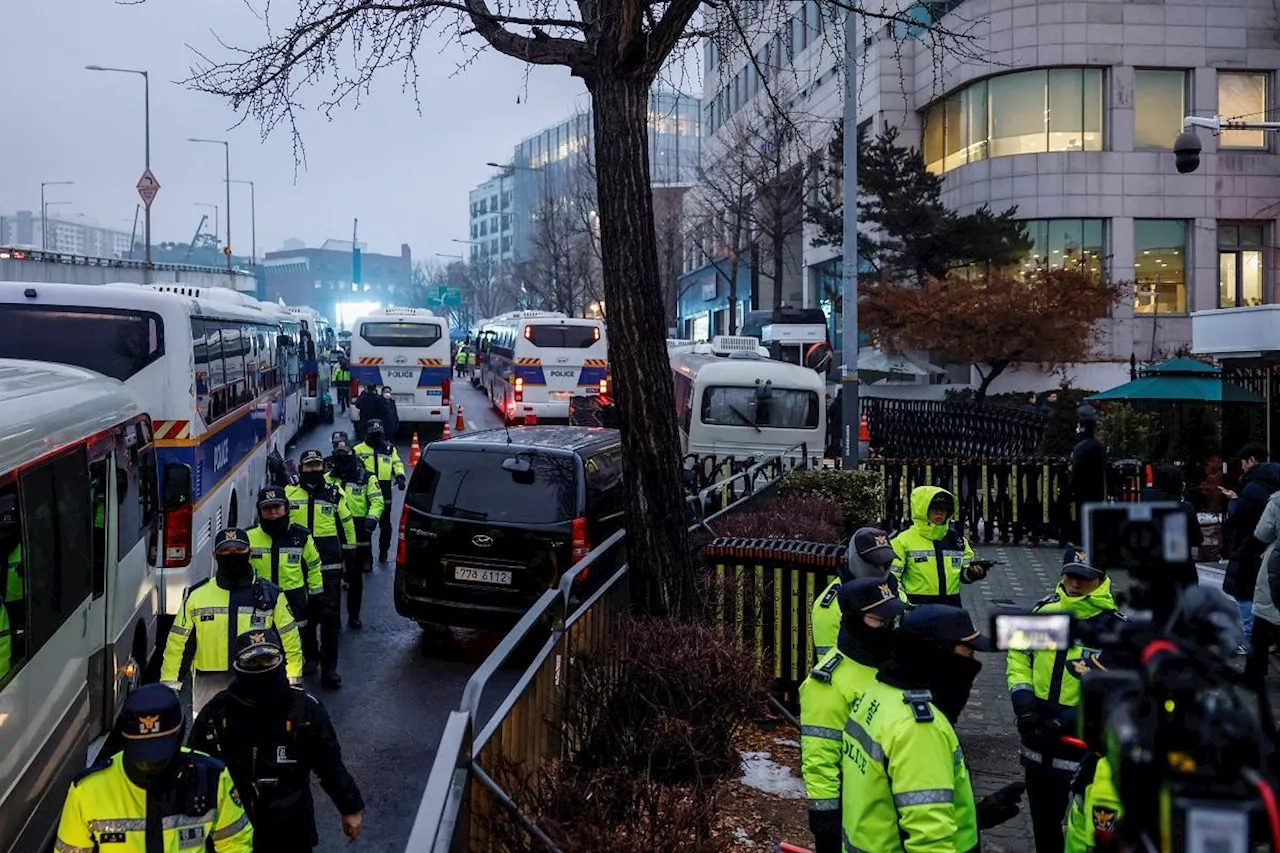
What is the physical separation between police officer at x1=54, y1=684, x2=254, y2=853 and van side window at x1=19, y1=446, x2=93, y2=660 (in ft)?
6.19

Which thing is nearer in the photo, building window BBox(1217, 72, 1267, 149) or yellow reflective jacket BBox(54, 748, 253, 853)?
yellow reflective jacket BBox(54, 748, 253, 853)

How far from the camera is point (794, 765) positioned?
7191 mm

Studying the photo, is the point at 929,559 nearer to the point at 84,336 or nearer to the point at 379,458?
the point at 84,336

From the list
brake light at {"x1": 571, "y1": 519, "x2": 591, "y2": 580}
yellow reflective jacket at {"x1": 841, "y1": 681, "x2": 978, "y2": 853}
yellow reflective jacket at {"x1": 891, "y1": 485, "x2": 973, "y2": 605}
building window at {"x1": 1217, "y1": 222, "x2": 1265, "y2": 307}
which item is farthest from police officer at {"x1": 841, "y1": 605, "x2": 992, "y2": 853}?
building window at {"x1": 1217, "y1": 222, "x2": 1265, "y2": 307}

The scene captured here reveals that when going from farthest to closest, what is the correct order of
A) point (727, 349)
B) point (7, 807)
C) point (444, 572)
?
point (727, 349), point (444, 572), point (7, 807)

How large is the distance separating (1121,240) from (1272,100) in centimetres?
672

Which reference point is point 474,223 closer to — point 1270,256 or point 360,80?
point 1270,256

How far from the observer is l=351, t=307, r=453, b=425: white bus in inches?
1134

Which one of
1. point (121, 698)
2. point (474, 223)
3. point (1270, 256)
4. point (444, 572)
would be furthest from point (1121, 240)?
point (474, 223)

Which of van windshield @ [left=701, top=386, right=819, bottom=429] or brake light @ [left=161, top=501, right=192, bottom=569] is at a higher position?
van windshield @ [left=701, top=386, right=819, bottom=429]

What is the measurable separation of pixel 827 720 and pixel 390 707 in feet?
16.2

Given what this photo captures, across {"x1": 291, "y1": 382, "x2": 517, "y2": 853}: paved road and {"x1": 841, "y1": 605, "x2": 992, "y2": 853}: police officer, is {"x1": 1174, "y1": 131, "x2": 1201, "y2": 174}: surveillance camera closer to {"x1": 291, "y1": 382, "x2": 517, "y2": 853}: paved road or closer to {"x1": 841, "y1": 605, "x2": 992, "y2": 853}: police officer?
{"x1": 291, "y1": 382, "x2": 517, "y2": 853}: paved road

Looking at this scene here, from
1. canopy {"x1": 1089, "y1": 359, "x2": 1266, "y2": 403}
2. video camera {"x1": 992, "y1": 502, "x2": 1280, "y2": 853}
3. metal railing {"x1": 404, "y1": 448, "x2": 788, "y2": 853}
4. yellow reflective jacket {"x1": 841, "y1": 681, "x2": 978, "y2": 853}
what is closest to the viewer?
video camera {"x1": 992, "y1": 502, "x2": 1280, "y2": 853}

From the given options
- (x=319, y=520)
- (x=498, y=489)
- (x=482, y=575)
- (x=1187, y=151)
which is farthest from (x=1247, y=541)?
(x=1187, y=151)
